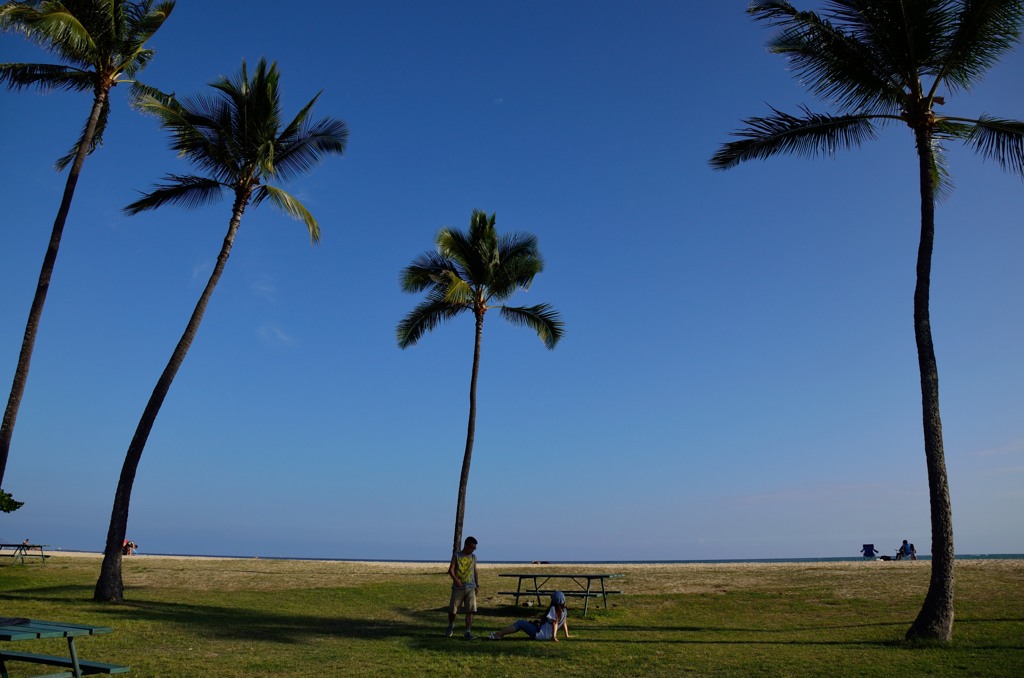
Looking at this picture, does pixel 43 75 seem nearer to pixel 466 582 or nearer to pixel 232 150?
pixel 232 150

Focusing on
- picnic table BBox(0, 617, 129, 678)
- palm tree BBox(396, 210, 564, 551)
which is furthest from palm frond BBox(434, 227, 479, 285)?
picnic table BBox(0, 617, 129, 678)

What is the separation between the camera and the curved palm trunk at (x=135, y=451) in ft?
58.4

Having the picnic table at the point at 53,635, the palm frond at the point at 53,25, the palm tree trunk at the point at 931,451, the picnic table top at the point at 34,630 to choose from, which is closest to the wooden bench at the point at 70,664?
the picnic table at the point at 53,635

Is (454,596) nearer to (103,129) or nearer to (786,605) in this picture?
(786,605)

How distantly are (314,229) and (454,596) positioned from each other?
42.1ft

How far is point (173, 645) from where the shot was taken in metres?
12.2

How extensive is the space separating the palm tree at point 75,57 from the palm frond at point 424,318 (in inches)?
545

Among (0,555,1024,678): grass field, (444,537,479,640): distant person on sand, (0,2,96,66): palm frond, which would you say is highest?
(0,2,96,66): palm frond

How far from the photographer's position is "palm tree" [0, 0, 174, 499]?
17234mm

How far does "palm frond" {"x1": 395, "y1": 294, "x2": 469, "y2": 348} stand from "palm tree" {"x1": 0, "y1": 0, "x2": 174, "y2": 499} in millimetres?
13851

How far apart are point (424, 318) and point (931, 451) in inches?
848

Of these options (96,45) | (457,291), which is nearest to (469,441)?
(457,291)

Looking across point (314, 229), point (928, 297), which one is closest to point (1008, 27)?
point (928, 297)

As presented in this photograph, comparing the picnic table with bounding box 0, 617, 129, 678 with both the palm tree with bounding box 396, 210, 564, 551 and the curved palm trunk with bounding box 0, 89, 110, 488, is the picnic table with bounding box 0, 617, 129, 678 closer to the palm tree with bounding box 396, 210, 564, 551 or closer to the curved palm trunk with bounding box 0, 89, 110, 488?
the curved palm trunk with bounding box 0, 89, 110, 488
